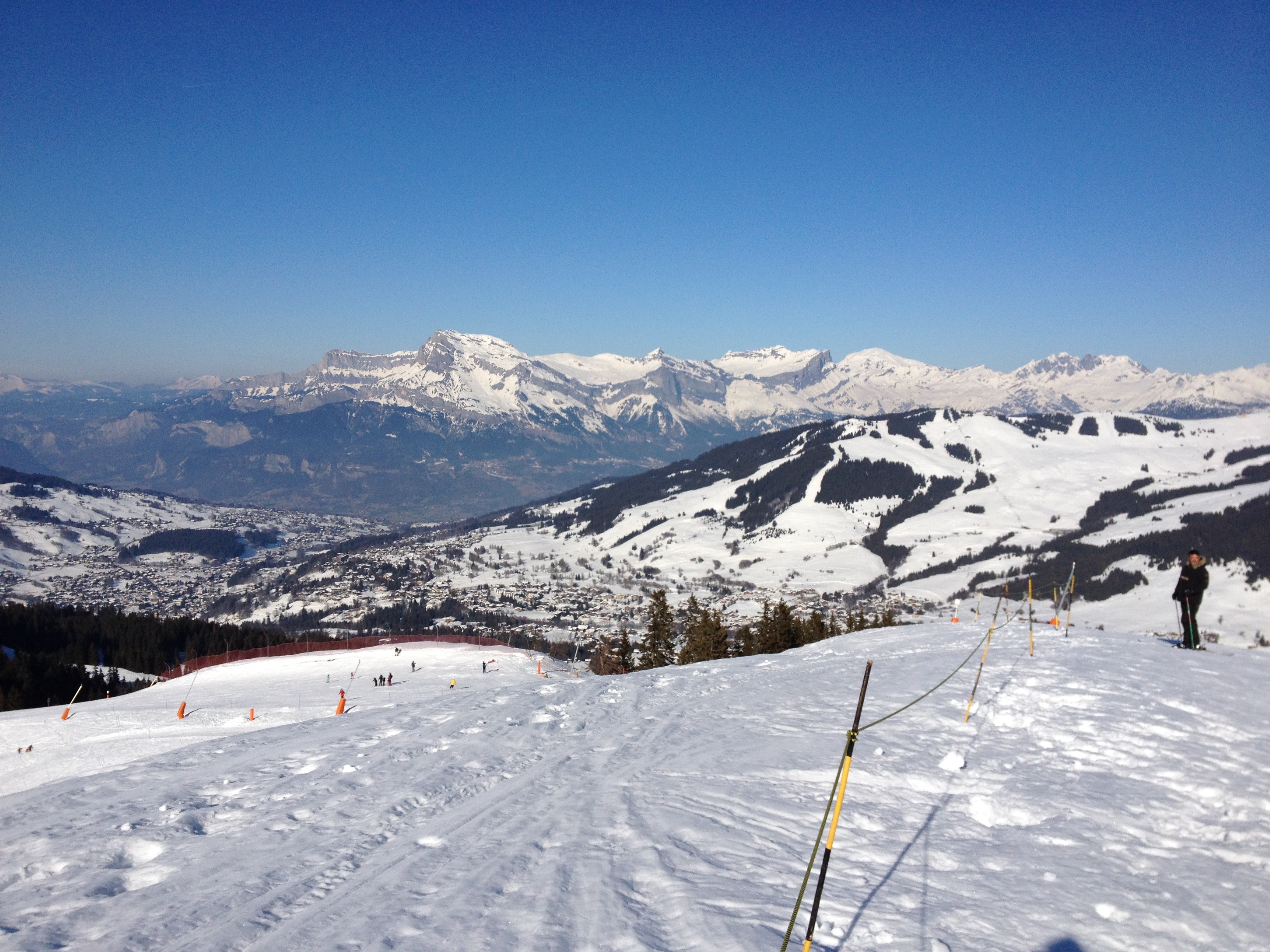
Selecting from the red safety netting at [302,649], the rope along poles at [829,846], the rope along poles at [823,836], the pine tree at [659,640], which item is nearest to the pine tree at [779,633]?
the pine tree at [659,640]

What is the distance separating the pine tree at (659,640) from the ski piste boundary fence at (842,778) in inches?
975

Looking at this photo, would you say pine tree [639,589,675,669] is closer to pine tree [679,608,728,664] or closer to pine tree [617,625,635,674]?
pine tree [617,625,635,674]

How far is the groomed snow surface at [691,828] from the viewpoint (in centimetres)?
700

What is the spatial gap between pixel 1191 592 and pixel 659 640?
36.4 meters

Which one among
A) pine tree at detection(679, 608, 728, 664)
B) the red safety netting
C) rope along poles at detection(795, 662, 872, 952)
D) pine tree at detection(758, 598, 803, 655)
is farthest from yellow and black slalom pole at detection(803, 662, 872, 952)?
the red safety netting

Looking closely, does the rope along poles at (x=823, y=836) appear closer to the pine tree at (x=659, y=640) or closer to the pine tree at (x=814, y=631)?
the pine tree at (x=659, y=640)

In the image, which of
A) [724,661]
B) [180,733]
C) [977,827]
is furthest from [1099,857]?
[180,733]

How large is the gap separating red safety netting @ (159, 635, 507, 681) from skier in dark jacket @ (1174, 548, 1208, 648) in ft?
165

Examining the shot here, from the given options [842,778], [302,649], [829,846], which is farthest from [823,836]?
[302,649]

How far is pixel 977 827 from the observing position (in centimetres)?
940

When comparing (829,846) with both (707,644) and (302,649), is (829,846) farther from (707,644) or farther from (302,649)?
(302,649)

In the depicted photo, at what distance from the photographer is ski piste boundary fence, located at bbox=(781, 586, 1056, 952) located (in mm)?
6074

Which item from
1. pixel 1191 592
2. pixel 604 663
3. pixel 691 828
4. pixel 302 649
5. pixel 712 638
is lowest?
pixel 604 663

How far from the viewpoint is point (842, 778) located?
11266 millimetres
